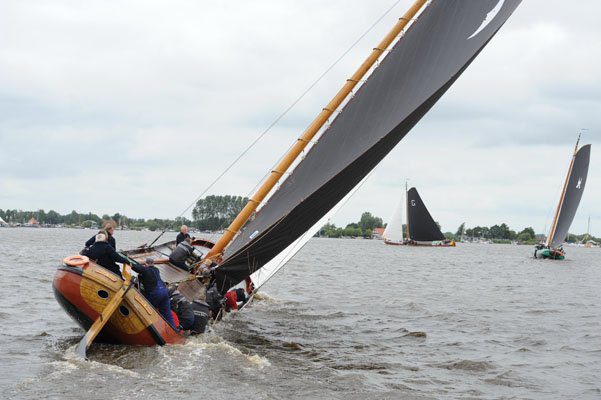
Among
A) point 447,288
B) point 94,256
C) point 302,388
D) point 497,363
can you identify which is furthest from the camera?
point 447,288

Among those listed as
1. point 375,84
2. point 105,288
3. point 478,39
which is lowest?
point 105,288

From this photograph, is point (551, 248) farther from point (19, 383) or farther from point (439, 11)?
point (19, 383)

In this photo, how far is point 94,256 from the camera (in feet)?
43.0

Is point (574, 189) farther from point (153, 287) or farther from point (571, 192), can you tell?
point (153, 287)

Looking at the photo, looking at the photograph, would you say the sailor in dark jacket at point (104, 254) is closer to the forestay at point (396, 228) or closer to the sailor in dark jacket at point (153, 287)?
the sailor in dark jacket at point (153, 287)

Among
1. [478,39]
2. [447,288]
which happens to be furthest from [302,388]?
[447,288]

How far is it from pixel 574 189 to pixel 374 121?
5646cm

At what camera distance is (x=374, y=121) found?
49.9 feet

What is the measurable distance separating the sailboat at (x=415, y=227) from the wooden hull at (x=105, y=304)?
3650 inches

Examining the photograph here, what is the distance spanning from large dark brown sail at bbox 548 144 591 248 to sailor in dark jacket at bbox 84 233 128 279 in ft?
193

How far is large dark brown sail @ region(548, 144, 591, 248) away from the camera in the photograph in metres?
65.9

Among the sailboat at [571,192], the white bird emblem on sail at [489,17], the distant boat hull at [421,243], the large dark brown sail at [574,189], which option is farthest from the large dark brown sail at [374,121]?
the distant boat hull at [421,243]

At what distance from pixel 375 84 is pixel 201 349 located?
23.2ft

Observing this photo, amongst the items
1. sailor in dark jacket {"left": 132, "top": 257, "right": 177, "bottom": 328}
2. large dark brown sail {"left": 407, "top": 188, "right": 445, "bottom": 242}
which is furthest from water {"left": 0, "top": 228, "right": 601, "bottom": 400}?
large dark brown sail {"left": 407, "top": 188, "right": 445, "bottom": 242}
